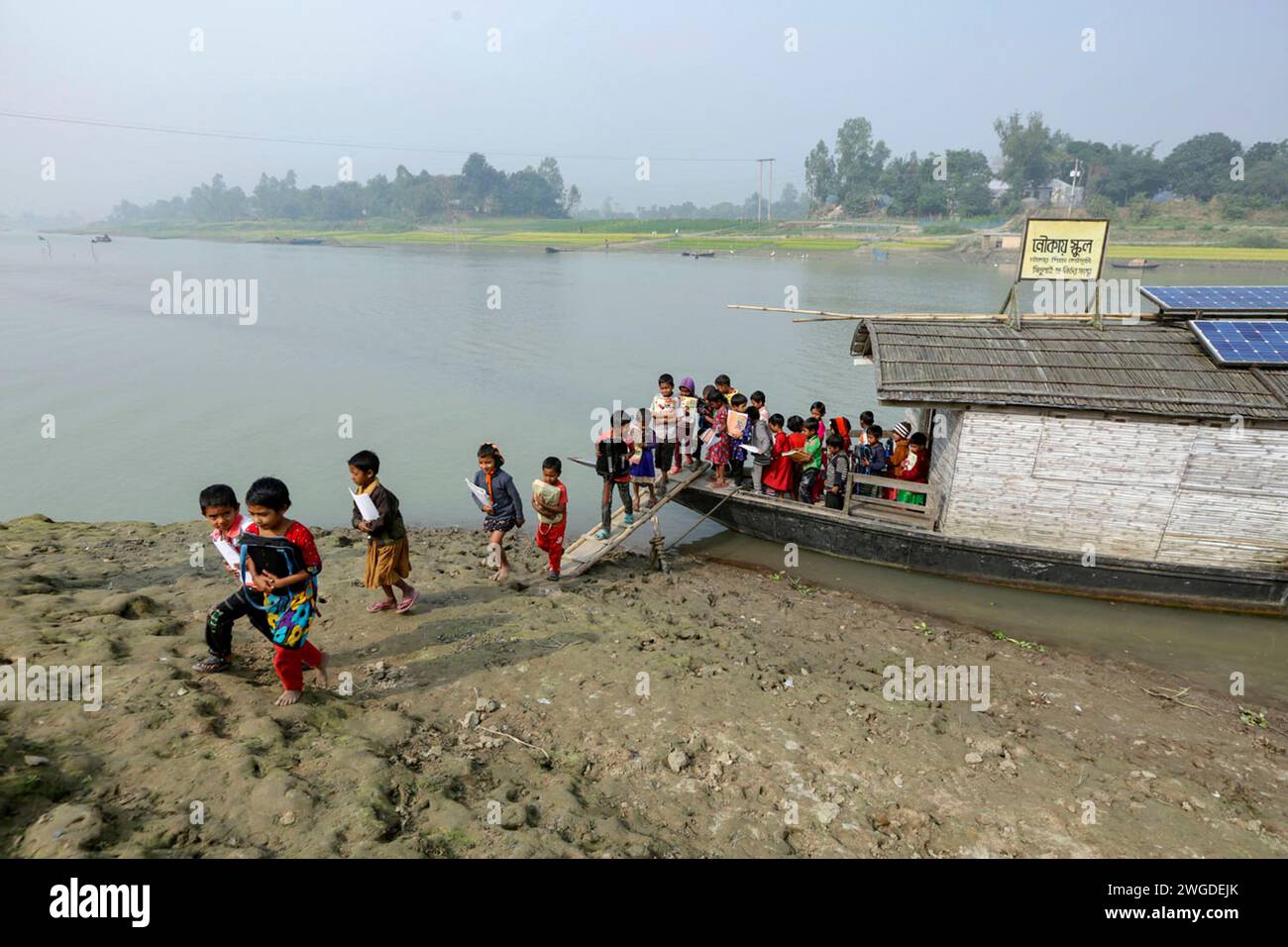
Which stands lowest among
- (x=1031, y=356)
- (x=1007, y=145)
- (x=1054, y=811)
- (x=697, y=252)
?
(x=1054, y=811)

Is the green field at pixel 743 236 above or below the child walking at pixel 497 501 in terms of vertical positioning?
above

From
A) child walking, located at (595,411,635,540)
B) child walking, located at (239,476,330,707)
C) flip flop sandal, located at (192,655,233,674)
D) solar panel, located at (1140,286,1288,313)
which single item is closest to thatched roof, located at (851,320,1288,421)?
solar panel, located at (1140,286,1288,313)

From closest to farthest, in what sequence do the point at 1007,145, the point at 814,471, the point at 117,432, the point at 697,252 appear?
the point at 814,471 < the point at 117,432 < the point at 697,252 < the point at 1007,145

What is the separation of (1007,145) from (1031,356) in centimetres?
11054

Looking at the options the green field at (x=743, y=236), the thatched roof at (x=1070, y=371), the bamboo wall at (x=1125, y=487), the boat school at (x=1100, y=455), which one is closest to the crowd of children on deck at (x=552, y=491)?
the boat school at (x=1100, y=455)

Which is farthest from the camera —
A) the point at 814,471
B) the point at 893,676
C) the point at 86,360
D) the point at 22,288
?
the point at 22,288

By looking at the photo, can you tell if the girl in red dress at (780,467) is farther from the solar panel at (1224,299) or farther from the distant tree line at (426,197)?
the distant tree line at (426,197)

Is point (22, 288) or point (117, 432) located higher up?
point (22, 288)

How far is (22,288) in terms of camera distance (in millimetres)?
40938

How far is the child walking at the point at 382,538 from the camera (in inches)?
244

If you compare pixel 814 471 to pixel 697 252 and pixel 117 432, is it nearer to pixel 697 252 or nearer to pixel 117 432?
pixel 117 432

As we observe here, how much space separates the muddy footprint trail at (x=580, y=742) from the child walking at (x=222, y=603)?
16 centimetres
